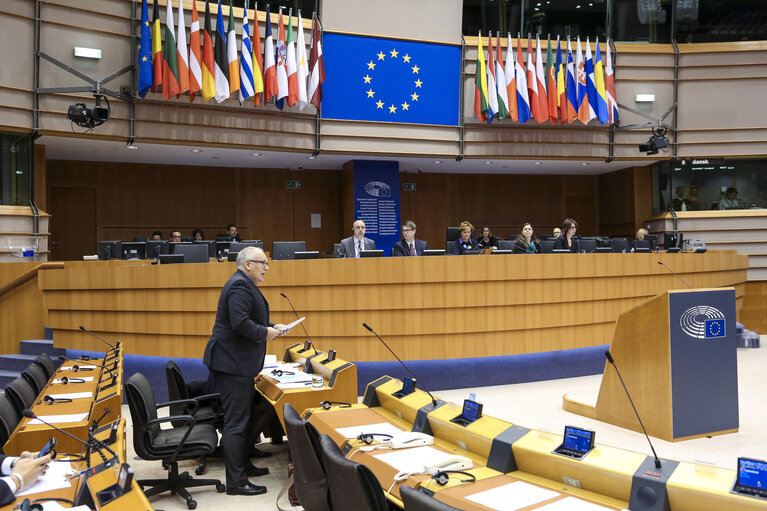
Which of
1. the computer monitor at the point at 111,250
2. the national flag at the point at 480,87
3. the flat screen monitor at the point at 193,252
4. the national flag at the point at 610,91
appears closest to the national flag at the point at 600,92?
the national flag at the point at 610,91

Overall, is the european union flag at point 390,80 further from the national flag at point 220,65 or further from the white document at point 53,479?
the white document at point 53,479

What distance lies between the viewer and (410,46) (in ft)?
35.4

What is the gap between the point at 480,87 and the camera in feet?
36.0

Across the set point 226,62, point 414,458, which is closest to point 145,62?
point 226,62

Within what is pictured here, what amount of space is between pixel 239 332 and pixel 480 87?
8.47m

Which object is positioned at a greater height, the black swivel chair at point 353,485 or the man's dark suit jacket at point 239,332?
the man's dark suit jacket at point 239,332

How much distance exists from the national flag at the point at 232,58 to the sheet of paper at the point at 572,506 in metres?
8.73

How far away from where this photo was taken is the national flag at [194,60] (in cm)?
916

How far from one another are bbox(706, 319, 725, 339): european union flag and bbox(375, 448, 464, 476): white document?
310 cm

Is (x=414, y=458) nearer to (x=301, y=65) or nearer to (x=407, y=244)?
(x=407, y=244)

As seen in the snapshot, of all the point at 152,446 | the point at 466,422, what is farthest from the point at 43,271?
the point at 466,422

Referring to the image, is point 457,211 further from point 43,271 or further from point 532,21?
point 43,271

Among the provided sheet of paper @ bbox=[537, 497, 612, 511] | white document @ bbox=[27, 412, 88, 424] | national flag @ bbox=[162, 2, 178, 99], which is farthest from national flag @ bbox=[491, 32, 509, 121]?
sheet of paper @ bbox=[537, 497, 612, 511]

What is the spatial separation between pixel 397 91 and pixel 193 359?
6568 millimetres
